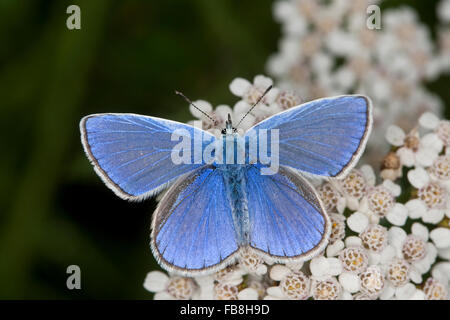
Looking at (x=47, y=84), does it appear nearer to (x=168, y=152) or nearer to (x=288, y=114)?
(x=168, y=152)

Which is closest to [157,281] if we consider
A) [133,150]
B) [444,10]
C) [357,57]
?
[133,150]

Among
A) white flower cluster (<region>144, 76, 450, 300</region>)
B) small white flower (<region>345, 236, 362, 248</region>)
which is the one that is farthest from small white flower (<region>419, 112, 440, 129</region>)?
small white flower (<region>345, 236, 362, 248</region>)

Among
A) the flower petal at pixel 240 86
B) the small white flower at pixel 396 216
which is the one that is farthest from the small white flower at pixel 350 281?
the flower petal at pixel 240 86

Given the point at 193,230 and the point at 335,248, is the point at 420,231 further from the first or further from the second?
the point at 193,230

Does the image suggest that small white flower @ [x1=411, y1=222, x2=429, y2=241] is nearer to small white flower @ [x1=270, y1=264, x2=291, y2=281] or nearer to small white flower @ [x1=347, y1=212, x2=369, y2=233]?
small white flower @ [x1=347, y1=212, x2=369, y2=233]

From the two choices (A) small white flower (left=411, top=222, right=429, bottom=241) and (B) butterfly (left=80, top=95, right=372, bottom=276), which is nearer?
(B) butterfly (left=80, top=95, right=372, bottom=276)

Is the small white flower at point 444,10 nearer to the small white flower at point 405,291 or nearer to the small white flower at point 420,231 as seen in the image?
the small white flower at point 420,231
